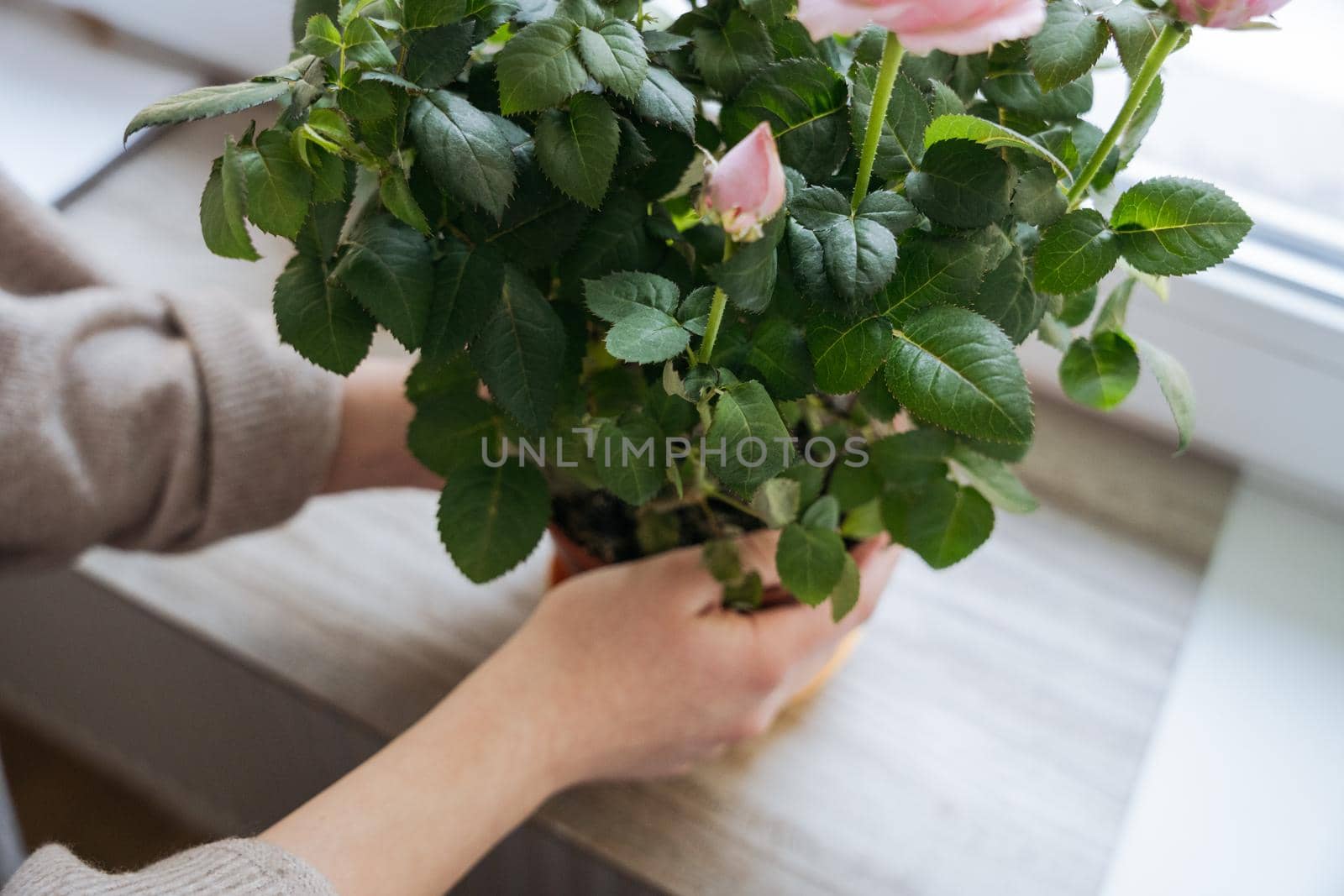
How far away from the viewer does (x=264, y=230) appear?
368 millimetres

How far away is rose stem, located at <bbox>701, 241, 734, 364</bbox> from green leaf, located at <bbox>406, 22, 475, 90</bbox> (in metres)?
0.11

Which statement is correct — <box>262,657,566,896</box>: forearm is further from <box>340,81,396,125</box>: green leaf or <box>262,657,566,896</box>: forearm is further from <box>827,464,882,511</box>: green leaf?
<box>340,81,396,125</box>: green leaf

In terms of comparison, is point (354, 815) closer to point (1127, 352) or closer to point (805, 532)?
point (805, 532)

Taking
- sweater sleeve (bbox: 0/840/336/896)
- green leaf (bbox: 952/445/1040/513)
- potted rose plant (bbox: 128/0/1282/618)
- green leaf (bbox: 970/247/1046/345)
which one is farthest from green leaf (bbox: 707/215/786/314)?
sweater sleeve (bbox: 0/840/336/896)

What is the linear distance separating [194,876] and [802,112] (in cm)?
39

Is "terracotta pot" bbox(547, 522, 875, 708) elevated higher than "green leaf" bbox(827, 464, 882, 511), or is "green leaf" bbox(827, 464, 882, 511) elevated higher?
"green leaf" bbox(827, 464, 882, 511)

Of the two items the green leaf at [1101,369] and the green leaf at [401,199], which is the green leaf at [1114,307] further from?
the green leaf at [401,199]

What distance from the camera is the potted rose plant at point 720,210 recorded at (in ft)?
1.16

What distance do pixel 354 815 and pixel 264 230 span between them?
28 cm

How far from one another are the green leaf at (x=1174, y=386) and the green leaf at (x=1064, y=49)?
5.4 inches

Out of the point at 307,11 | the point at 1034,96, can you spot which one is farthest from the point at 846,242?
the point at 307,11

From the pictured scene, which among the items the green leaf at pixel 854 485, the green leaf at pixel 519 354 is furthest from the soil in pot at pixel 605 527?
the green leaf at pixel 519 354

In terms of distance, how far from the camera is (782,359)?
15.3 inches

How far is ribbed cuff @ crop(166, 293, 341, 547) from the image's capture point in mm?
634
